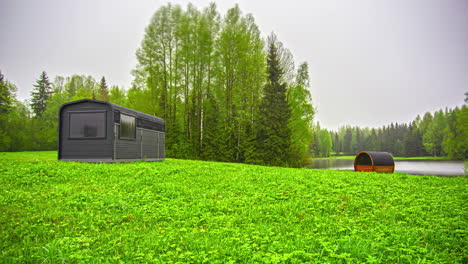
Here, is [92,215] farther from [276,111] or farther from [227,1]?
[227,1]

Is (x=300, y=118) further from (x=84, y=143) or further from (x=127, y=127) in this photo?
(x=84, y=143)

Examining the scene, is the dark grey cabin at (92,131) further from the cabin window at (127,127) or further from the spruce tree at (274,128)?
the spruce tree at (274,128)

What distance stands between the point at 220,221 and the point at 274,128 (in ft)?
70.8

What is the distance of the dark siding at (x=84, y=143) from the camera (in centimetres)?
1527

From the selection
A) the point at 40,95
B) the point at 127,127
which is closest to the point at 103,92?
the point at 40,95

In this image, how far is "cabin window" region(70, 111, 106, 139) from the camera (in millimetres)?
15336

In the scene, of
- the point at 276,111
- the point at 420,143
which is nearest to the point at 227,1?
the point at 276,111

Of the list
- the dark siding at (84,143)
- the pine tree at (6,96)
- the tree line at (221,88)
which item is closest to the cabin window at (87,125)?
the dark siding at (84,143)

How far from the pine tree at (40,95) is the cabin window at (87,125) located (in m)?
49.8

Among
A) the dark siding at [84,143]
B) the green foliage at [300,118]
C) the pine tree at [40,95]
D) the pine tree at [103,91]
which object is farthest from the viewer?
the pine tree at [103,91]

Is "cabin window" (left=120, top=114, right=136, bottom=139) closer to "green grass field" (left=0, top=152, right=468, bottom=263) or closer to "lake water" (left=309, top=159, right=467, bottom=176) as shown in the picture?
"green grass field" (left=0, top=152, right=468, bottom=263)

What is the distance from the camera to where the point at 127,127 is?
54.9 feet

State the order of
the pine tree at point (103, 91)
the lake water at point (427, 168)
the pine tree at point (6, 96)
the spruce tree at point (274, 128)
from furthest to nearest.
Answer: the pine tree at point (103, 91)
the pine tree at point (6, 96)
the lake water at point (427, 168)
the spruce tree at point (274, 128)

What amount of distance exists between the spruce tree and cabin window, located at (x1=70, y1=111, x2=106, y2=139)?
612 inches
